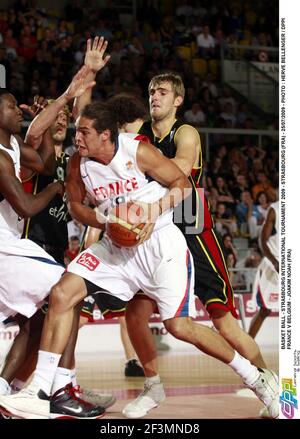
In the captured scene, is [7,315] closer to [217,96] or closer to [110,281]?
[110,281]

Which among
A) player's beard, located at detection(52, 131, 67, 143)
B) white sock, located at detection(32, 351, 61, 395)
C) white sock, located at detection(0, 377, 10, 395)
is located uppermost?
player's beard, located at detection(52, 131, 67, 143)

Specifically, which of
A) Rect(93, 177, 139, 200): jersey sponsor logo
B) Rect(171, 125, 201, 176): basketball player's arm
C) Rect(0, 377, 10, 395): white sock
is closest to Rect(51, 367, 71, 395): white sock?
Rect(0, 377, 10, 395): white sock

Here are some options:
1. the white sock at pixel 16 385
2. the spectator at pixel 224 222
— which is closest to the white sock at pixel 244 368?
the white sock at pixel 16 385

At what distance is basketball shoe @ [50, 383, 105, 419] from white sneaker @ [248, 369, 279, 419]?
1090 mm

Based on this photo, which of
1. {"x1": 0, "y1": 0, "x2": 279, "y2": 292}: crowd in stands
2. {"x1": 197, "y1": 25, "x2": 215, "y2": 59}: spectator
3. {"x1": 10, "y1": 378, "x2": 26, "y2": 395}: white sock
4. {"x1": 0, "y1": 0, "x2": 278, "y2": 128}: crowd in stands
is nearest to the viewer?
{"x1": 10, "y1": 378, "x2": 26, "y2": 395}: white sock

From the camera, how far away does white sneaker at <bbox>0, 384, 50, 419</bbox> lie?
5.20 meters

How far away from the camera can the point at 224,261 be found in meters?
6.24

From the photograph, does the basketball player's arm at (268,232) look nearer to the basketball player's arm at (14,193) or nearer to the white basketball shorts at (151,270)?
the white basketball shorts at (151,270)

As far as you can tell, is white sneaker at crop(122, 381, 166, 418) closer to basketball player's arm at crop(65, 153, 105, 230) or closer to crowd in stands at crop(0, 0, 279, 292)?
basketball player's arm at crop(65, 153, 105, 230)

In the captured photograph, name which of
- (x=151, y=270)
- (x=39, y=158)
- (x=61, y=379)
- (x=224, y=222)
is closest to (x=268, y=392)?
(x=151, y=270)

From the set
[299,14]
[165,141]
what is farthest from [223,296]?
[299,14]

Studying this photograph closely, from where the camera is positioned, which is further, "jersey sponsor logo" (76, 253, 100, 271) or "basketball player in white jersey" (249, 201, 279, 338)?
"basketball player in white jersey" (249, 201, 279, 338)

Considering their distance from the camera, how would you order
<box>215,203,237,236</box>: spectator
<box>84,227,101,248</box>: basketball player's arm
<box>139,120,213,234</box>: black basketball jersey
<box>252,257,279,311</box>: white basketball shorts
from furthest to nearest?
<box>215,203,237,236</box>: spectator, <box>252,257,279,311</box>: white basketball shorts, <box>84,227,101,248</box>: basketball player's arm, <box>139,120,213,234</box>: black basketball jersey
